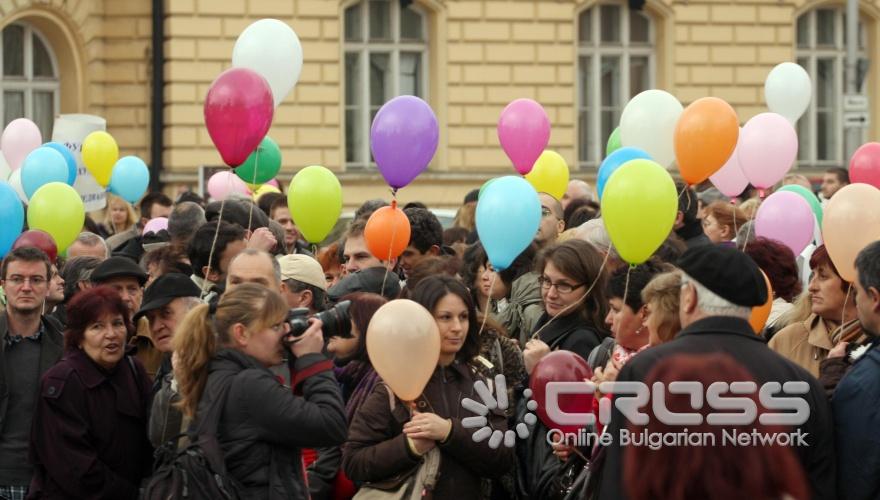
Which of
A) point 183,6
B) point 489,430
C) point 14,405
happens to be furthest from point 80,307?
point 183,6

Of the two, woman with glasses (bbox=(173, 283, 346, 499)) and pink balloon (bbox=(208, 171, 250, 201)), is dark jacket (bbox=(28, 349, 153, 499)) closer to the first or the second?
woman with glasses (bbox=(173, 283, 346, 499))

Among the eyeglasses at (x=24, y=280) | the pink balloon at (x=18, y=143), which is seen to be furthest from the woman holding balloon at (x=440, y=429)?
the pink balloon at (x=18, y=143)

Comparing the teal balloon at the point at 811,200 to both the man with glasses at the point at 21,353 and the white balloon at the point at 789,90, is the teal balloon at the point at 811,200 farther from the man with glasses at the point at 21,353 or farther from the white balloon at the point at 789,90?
the man with glasses at the point at 21,353

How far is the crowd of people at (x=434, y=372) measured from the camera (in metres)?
5.09

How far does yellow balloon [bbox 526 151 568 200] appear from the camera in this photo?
37.8 feet

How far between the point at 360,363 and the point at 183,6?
50.6ft

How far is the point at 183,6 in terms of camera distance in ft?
71.8

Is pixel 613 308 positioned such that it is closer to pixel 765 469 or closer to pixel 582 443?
pixel 582 443

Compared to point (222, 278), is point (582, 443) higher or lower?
lower

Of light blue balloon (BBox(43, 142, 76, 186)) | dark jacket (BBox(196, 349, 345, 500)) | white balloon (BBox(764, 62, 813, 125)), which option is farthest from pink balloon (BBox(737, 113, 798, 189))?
dark jacket (BBox(196, 349, 345, 500))

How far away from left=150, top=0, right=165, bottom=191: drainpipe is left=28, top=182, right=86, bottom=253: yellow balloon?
11.8 m

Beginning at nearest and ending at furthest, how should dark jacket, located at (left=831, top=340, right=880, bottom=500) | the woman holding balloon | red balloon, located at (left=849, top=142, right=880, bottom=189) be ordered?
dark jacket, located at (left=831, top=340, right=880, bottom=500) < the woman holding balloon < red balloon, located at (left=849, top=142, right=880, bottom=189)

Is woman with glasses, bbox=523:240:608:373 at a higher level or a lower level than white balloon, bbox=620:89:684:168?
lower

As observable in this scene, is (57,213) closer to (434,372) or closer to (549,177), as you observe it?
(549,177)
